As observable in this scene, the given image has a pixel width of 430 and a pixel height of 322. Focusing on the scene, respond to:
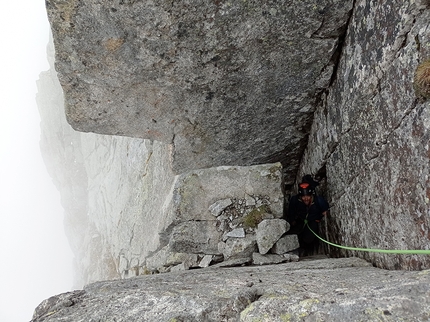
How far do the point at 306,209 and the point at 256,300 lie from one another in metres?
3.43

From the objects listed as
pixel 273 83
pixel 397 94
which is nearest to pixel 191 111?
pixel 273 83

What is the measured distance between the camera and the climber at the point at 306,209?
580 centimetres

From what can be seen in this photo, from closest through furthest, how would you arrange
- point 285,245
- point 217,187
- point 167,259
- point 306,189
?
point 285,245 → point 306,189 → point 217,187 → point 167,259

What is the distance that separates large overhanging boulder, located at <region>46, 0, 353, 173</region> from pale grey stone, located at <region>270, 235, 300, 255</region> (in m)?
1.82

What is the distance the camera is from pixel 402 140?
11.5 feet

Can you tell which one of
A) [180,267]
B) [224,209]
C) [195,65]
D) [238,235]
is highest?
[195,65]

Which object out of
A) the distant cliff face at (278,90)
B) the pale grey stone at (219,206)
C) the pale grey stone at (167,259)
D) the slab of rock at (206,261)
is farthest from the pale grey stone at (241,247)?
the pale grey stone at (167,259)

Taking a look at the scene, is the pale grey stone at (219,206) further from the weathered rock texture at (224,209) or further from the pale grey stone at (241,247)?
the pale grey stone at (241,247)

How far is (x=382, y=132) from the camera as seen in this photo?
389 centimetres

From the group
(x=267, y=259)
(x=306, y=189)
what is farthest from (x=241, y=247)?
(x=306, y=189)

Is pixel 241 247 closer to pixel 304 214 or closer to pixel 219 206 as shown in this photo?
pixel 219 206

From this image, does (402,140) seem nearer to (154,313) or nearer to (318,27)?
(318,27)

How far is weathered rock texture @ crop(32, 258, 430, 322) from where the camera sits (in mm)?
2316

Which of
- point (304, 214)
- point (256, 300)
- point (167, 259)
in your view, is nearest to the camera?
point (256, 300)
